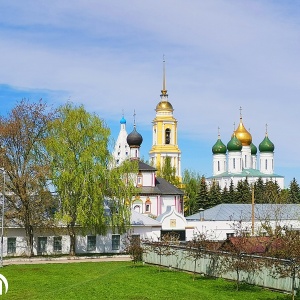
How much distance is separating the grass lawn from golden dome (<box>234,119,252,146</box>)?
221 feet

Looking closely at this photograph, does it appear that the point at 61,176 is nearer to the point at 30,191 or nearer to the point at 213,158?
the point at 30,191

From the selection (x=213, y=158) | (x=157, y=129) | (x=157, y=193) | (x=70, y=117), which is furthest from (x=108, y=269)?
(x=213, y=158)

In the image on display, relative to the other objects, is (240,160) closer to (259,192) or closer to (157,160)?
(157,160)

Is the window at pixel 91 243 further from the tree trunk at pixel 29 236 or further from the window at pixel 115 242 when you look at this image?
the tree trunk at pixel 29 236

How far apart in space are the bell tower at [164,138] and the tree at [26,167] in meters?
45.5

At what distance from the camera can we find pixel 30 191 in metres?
39.5

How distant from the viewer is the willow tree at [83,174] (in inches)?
1582

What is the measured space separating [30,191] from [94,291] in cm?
1870

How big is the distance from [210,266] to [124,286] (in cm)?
571

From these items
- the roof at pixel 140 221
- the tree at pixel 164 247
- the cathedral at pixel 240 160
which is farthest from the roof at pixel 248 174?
the tree at pixel 164 247

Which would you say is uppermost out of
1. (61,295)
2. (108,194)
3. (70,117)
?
(70,117)

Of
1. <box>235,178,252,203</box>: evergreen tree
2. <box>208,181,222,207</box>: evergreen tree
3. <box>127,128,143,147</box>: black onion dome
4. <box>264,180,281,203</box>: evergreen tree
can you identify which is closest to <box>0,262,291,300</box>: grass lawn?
<box>264,180,281,203</box>: evergreen tree

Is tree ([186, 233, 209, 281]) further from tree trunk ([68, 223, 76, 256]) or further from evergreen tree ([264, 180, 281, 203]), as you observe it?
evergreen tree ([264, 180, 281, 203])

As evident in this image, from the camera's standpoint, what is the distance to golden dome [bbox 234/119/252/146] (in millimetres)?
97500
